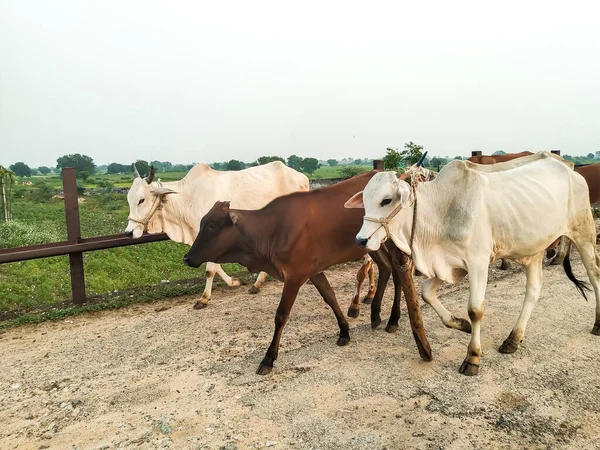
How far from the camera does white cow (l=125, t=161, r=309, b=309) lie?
6273mm

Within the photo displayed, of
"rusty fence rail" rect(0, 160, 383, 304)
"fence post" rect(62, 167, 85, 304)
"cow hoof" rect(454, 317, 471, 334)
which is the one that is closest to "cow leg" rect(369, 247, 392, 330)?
"cow hoof" rect(454, 317, 471, 334)

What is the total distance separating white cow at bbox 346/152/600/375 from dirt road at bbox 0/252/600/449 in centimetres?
44

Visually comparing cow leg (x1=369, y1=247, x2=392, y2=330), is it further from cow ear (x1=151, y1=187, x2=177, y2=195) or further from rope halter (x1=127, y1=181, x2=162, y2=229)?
rope halter (x1=127, y1=181, x2=162, y2=229)

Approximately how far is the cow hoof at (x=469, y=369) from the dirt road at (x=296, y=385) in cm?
7

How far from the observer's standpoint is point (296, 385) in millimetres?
3949

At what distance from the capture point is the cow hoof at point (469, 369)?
3.98 m

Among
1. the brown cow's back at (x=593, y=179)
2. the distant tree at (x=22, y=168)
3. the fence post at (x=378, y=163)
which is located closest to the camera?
the brown cow's back at (x=593, y=179)

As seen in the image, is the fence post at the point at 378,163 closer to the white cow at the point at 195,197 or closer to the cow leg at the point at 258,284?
the white cow at the point at 195,197

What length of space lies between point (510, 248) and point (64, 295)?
617 centimetres

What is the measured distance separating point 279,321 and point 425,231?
1.55 m

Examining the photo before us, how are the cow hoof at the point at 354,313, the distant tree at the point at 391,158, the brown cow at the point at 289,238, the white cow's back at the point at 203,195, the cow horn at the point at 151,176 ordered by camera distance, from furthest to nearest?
1. the distant tree at the point at 391,158
2. the white cow's back at the point at 203,195
3. the cow horn at the point at 151,176
4. the cow hoof at the point at 354,313
5. the brown cow at the point at 289,238

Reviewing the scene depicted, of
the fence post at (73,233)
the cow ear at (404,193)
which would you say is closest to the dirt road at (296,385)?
the fence post at (73,233)

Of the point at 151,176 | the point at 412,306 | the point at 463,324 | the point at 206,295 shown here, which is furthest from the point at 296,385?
the point at 151,176

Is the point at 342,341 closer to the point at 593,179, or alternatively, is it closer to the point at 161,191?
the point at 161,191
